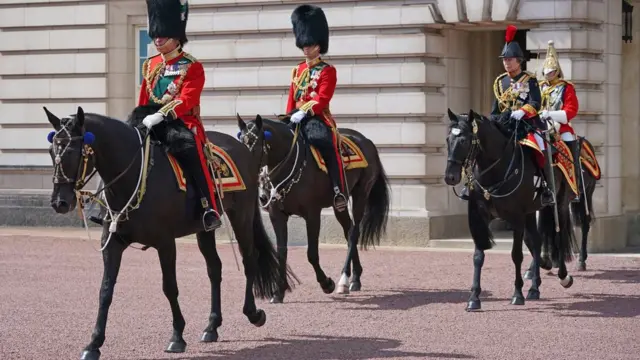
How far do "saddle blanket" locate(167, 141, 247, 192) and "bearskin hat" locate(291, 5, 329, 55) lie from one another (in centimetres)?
343

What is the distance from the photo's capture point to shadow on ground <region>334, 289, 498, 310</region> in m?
12.6

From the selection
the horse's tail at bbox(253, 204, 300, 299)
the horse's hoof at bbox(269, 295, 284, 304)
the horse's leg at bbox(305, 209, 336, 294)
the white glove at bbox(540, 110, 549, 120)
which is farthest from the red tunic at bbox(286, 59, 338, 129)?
the horse's tail at bbox(253, 204, 300, 299)

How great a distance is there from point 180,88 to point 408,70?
858 cm

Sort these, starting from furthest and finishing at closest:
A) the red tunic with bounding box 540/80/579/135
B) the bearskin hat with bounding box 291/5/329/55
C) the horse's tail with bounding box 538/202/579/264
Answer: the red tunic with bounding box 540/80/579/135 → the horse's tail with bounding box 538/202/579/264 → the bearskin hat with bounding box 291/5/329/55

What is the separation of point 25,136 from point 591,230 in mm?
9195

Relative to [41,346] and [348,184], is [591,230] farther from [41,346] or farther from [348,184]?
[41,346]

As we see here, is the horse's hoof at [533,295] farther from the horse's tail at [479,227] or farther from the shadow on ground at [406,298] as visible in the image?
the horse's tail at [479,227]

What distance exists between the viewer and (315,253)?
1309 centimetres

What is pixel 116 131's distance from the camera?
959cm

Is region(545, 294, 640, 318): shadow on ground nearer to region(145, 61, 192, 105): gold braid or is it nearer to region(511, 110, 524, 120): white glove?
region(511, 110, 524, 120): white glove

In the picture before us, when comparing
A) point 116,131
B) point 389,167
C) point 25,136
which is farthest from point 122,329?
point 25,136

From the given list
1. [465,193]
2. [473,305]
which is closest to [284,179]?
[465,193]

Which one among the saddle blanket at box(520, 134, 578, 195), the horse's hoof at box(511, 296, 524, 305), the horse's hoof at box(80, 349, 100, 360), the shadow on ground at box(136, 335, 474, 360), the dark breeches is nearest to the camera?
the horse's hoof at box(80, 349, 100, 360)

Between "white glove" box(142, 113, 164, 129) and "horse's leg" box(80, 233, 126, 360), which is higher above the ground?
"white glove" box(142, 113, 164, 129)
